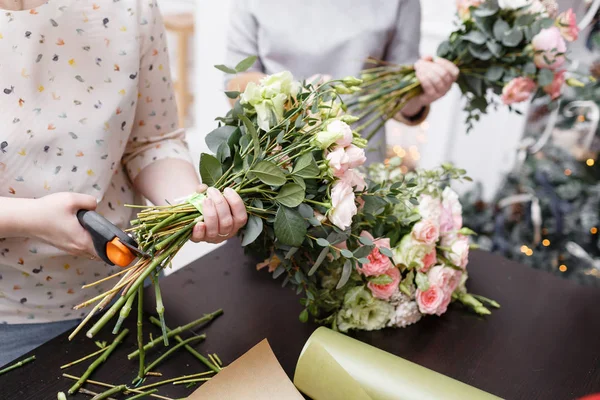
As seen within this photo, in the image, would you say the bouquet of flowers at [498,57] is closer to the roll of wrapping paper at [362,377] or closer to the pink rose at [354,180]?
the pink rose at [354,180]

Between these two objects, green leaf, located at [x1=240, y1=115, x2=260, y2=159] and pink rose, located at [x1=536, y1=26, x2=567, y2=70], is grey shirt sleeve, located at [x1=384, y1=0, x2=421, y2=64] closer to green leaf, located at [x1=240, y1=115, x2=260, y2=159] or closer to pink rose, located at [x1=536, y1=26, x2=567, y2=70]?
pink rose, located at [x1=536, y1=26, x2=567, y2=70]

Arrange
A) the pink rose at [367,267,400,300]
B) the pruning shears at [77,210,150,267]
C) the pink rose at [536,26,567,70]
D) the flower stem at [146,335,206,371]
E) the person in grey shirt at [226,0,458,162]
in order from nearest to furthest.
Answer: the pruning shears at [77,210,150,267], the flower stem at [146,335,206,371], the pink rose at [367,267,400,300], the pink rose at [536,26,567,70], the person in grey shirt at [226,0,458,162]

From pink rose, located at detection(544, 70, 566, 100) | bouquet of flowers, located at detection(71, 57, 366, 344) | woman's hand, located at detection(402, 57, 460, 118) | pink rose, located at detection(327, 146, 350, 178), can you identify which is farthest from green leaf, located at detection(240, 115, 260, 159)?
pink rose, located at detection(544, 70, 566, 100)

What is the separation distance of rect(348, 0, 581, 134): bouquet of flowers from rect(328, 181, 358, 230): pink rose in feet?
1.60

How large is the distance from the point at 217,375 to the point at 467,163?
2.29 metres

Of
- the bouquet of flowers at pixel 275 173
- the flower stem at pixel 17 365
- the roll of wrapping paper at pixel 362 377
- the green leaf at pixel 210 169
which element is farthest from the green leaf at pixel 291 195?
the flower stem at pixel 17 365

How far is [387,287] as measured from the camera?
84 cm

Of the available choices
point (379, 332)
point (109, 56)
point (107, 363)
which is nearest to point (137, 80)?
point (109, 56)

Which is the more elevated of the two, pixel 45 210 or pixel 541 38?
pixel 541 38

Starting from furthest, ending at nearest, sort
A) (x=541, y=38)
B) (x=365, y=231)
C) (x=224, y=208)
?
(x=541, y=38) → (x=365, y=231) → (x=224, y=208)

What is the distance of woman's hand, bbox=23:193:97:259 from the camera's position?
66 centimetres

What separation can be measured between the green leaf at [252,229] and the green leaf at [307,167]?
0.10m

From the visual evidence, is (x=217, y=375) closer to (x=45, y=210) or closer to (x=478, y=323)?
(x=45, y=210)

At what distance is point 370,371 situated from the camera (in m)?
0.67
